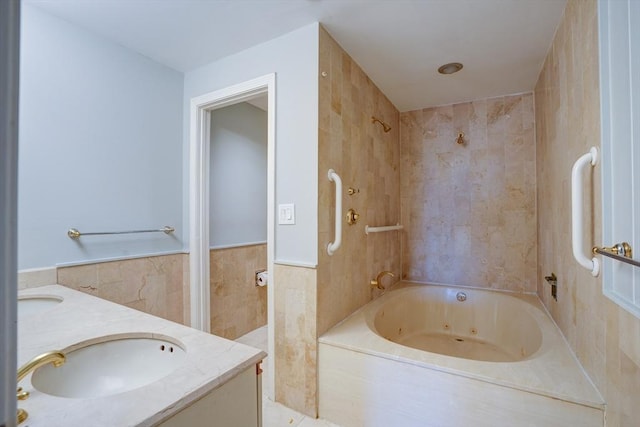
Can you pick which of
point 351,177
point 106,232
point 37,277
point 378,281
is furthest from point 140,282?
point 378,281

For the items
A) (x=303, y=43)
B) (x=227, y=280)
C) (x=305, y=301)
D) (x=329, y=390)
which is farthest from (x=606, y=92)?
(x=227, y=280)

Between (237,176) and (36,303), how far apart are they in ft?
5.44

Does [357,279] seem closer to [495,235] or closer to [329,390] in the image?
[329,390]

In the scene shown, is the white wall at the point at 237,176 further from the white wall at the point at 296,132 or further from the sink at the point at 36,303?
the sink at the point at 36,303

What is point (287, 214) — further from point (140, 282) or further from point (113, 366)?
point (140, 282)

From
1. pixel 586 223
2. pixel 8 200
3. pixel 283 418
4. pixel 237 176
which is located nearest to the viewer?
pixel 8 200

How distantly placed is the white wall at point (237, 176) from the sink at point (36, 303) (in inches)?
43.8

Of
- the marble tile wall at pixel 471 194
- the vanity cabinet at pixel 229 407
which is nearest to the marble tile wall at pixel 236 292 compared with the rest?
the marble tile wall at pixel 471 194

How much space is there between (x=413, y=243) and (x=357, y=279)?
47.7 inches

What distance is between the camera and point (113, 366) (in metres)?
0.96

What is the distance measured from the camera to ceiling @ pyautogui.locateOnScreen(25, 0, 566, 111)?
1498 mm

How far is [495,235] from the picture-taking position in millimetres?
2703

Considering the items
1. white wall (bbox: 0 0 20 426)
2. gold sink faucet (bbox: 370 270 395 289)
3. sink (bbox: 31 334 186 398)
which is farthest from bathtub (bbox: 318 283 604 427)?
white wall (bbox: 0 0 20 426)

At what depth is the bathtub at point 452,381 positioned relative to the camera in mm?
1186
